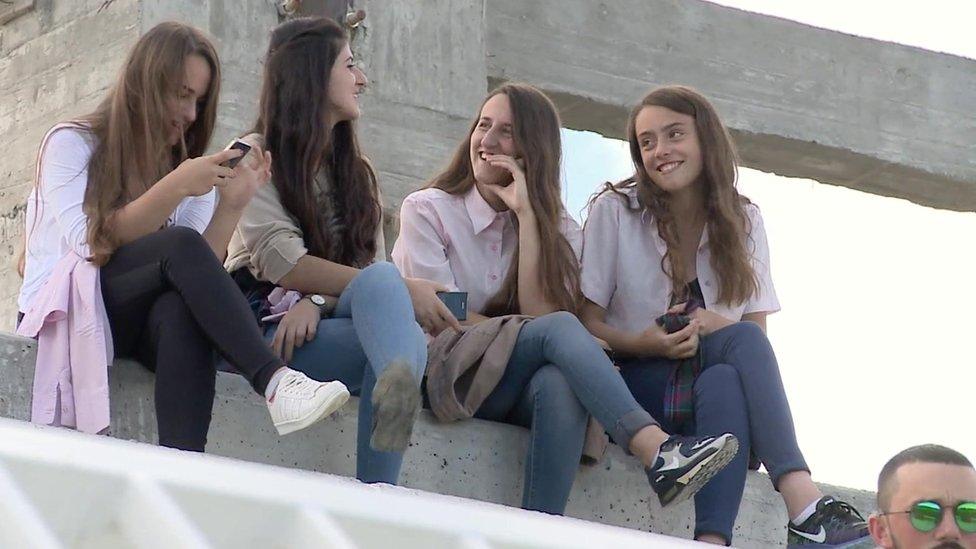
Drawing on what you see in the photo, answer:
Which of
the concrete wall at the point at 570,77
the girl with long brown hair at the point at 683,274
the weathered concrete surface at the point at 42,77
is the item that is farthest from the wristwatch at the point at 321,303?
the weathered concrete surface at the point at 42,77

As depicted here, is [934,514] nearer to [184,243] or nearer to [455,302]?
[455,302]

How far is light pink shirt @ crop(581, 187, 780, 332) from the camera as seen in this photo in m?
4.32

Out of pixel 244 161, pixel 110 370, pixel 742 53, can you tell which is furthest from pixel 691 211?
pixel 742 53

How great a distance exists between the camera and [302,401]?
348 cm

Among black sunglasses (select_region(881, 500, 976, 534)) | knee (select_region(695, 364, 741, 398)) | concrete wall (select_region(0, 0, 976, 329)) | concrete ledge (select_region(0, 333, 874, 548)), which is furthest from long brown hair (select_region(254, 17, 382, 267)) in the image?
concrete wall (select_region(0, 0, 976, 329))

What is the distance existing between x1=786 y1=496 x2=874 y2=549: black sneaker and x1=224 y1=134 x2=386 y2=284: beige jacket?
3.54 ft

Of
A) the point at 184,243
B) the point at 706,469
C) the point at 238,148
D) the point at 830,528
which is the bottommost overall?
the point at 830,528

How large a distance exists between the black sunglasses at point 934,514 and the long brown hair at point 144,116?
4.96 ft

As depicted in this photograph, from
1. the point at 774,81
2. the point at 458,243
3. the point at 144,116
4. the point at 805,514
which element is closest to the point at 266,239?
the point at 144,116

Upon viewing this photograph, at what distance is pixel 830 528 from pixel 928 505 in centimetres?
56

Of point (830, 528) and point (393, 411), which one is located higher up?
point (393, 411)

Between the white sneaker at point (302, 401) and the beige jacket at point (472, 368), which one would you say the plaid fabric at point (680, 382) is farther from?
the white sneaker at point (302, 401)

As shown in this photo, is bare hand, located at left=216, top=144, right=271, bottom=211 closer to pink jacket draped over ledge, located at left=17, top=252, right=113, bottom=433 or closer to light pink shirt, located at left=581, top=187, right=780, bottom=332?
pink jacket draped over ledge, located at left=17, top=252, right=113, bottom=433

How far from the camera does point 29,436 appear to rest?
2104 millimetres
